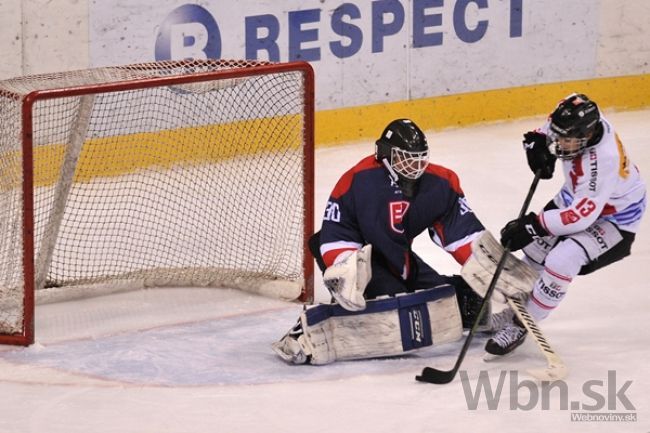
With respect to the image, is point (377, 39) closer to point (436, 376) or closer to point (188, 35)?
point (188, 35)

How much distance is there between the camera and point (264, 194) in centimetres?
642

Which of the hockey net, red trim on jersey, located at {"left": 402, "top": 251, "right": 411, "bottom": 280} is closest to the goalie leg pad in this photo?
red trim on jersey, located at {"left": 402, "top": 251, "right": 411, "bottom": 280}

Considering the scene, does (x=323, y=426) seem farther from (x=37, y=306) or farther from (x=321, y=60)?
(x=321, y=60)

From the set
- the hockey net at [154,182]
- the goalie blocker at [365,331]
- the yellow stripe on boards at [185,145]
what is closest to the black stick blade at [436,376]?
the goalie blocker at [365,331]

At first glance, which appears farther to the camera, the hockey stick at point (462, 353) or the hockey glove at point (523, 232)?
the hockey glove at point (523, 232)

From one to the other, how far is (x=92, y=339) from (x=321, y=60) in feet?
9.43

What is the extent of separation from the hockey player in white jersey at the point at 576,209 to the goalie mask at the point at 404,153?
357mm

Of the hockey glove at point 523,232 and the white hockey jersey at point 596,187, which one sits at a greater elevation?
the white hockey jersey at point 596,187

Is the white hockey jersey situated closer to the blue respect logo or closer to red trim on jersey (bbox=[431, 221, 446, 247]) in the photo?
red trim on jersey (bbox=[431, 221, 446, 247])

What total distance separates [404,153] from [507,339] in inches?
27.7

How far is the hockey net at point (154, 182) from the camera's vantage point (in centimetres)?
522

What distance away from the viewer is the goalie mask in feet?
15.8

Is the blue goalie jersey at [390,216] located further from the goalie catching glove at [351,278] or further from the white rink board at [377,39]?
the white rink board at [377,39]

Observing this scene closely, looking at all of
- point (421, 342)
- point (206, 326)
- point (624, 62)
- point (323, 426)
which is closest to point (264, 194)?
point (206, 326)
